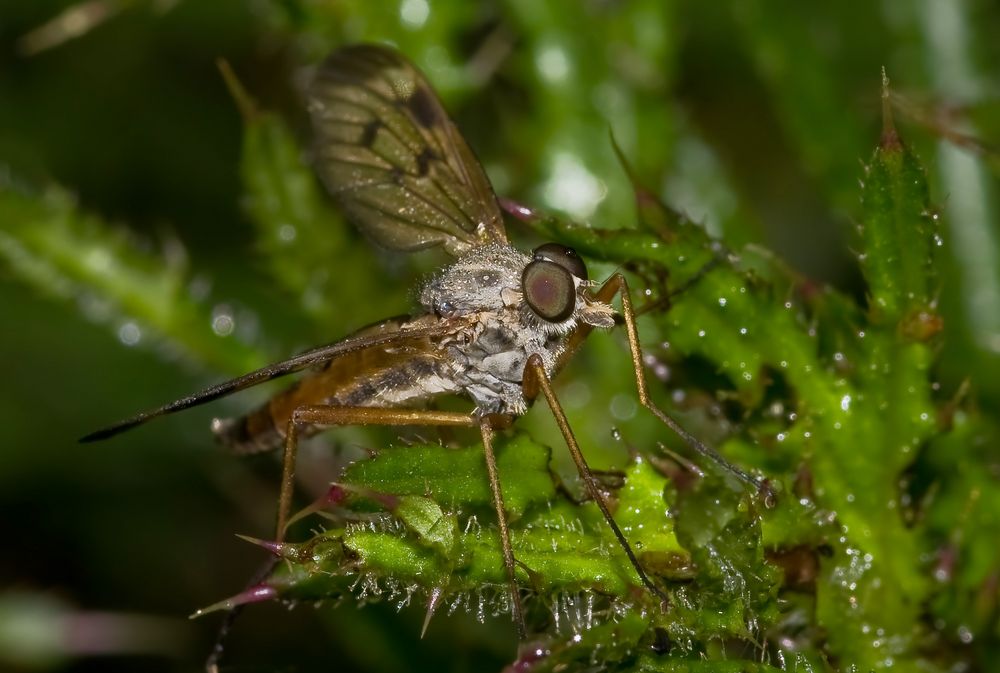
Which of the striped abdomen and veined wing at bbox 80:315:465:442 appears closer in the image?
veined wing at bbox 80:315:465:442

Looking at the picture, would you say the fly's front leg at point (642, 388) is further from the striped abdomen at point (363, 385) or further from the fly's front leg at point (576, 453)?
the striped abdomen at point (363, 385)

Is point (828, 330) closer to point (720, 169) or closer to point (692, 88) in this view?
point (720, 169)

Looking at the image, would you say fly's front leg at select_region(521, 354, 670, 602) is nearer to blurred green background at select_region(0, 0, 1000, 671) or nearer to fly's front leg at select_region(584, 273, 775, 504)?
fly's front leg at select_region(584, 273, 775, 504)

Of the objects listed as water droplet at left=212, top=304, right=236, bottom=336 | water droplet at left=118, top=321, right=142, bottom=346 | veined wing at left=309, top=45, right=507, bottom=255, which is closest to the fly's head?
veined wing at left=309, top=45, right=507, bottom=255

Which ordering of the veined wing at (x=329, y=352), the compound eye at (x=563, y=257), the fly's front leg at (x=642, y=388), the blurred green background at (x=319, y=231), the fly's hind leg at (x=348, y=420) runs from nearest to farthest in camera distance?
1. the fly's front leg at (x=642, y=388)
2. the veined wing at (x=329, y=352)
3. the fly's hind leg at (x=348, y=420)
4. the compound eye at (x=563, y=257)
5. the blurred green background at (x=319, y=231)

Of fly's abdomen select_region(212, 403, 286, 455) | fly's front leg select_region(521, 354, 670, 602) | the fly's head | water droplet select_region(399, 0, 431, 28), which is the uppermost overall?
water droplet select_region(399, 0, 431, 28)

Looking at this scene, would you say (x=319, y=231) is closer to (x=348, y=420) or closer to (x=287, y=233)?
(x=287, y=233)

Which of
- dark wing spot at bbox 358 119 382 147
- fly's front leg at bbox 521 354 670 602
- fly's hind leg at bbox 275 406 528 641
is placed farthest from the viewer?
dark wing spot at bbox 358 119 382 147

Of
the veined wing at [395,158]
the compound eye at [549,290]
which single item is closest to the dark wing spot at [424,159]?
the veined wing at [395,158]
